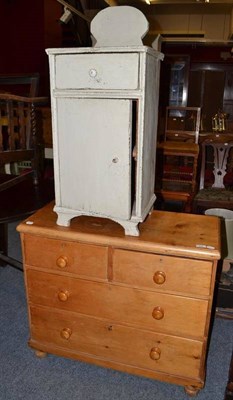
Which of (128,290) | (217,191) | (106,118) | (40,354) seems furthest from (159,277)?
(217,191)

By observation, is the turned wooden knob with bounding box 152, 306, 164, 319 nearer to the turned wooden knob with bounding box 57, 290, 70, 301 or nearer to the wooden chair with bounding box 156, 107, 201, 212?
the turned wooden knob with bounding box 57, 290, 70, 301

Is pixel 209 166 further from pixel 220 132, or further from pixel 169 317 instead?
pixel 169 317

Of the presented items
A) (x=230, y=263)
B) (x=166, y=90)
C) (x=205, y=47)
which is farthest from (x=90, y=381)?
(x=205, y=47)

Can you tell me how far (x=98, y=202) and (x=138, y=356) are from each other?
2.52ft

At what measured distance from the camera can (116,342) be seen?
5.41 ft

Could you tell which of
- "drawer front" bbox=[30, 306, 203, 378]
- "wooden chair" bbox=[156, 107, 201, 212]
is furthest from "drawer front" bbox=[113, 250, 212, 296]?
"wooden chair" bbox=[156, 107, 201, 212]

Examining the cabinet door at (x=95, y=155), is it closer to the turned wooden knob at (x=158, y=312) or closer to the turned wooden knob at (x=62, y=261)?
the turned wooden knob at (x=62, y=261)

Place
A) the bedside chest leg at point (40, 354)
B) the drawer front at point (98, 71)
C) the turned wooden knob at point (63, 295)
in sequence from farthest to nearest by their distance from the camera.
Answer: the bedside chest leg at point (40, 354)
the turned wooden knob at point (63, 295)
the drawer front at point (98, 71)

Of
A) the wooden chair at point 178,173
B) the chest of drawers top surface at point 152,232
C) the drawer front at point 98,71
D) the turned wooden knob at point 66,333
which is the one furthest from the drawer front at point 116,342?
the wooden chair at point 178,173

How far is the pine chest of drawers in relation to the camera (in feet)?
4.75

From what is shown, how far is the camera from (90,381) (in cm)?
172

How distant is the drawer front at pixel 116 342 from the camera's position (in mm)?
1565

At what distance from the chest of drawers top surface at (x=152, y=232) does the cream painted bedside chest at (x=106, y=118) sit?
0.07m

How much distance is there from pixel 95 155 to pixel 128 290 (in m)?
0.61
